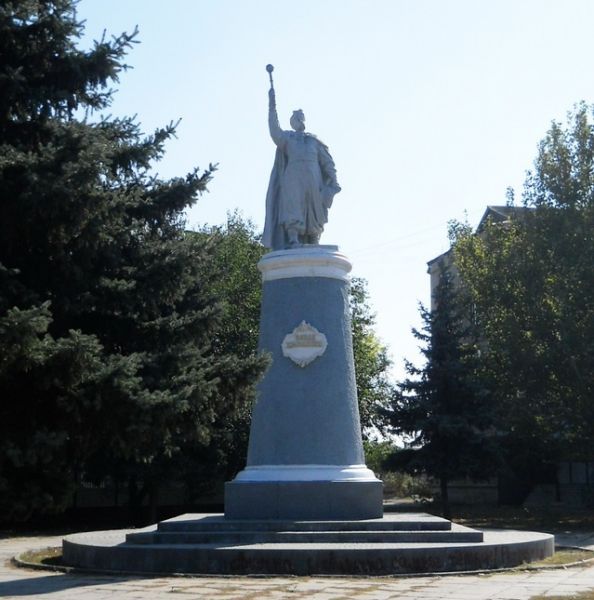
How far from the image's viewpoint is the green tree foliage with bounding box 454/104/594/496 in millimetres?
25062

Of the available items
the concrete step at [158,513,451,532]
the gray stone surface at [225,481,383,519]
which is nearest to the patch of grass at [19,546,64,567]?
the concrete step at [158,513,451,532]

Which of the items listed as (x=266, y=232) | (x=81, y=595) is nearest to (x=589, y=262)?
(x=266, y=232)

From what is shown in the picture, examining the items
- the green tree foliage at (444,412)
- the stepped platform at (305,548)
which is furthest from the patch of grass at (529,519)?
the stepped platform at (305,548)

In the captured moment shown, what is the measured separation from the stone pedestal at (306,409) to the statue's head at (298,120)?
226 cm

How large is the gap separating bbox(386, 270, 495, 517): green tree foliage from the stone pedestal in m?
12.7

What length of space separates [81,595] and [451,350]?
62.1ft

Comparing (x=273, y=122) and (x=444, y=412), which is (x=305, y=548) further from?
(x=444, y=412)

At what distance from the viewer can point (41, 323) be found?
7.43 m

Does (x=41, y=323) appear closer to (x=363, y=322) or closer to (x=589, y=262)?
(x=589, y=262)

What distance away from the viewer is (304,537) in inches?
441

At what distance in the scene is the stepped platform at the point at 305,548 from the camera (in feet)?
34.0

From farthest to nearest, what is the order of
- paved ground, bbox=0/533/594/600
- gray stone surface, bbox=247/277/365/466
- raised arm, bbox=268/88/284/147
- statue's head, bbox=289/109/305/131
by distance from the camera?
statue's head, bbox=289/109/305/131 < raised arm, bbox=268/88/284/147 < gray stone surface, bbox=247/277/365/466 < paved ground, bbox=0/533/594/600

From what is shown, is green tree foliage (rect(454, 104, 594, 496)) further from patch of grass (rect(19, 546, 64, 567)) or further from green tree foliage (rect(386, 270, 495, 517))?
patch of grass (rect(19, 546, 64, 567))

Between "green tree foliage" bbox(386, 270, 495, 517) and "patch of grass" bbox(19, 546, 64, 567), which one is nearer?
"patch of grass" bbox(19, 546, 64, 567)
